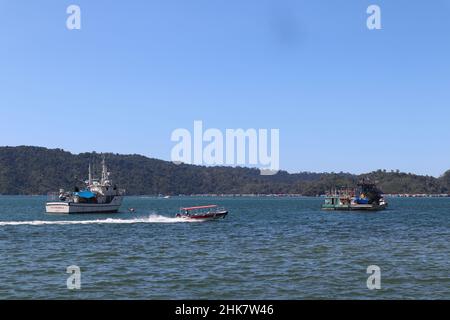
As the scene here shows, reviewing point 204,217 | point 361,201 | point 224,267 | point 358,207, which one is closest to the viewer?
point 224,267

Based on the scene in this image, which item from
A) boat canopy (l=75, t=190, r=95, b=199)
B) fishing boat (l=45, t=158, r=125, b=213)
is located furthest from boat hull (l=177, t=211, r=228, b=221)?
boat canopy (l=75, t=190, r=95, b=199)

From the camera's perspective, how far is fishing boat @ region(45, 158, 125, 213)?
399 feet

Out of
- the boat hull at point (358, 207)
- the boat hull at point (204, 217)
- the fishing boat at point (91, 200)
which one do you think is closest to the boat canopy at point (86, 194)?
the fishing boat at point (91, 200)

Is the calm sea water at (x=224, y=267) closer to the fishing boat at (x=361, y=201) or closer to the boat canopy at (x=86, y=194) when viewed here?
the boat canopy at (x=86, y=194)

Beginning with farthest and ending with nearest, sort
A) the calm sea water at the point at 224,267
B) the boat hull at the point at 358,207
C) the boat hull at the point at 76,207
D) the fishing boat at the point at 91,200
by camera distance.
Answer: the boat hull at the point at 358,207, the fishing boat at the point at 91,200, the boat hull at the point at 76,207, the calm sea water at the point at 224,267

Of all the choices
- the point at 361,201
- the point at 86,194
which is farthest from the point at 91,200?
the point at 361,201

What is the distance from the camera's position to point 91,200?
412ft

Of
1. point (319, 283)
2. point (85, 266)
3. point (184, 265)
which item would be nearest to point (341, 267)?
point (319, 283)

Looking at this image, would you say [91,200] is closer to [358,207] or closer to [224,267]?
[358,207]

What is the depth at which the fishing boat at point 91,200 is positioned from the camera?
4788 inches

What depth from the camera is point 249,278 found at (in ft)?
102

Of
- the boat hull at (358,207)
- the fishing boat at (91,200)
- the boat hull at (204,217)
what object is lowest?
the boat hull at (358,207)

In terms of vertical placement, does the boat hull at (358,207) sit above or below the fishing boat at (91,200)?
below

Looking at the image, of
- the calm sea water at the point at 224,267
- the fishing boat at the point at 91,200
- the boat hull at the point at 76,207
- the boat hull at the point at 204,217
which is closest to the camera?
the calm sea water at the point at 224,267
